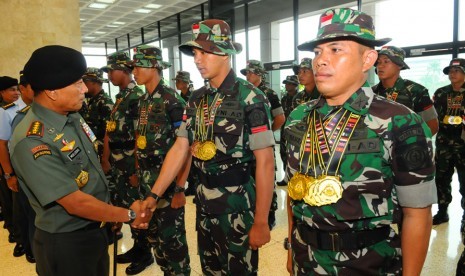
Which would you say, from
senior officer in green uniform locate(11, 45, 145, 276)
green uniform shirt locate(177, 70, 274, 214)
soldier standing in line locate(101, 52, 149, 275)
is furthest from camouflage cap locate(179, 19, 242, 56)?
soldier standing in line locate(101, 52, 149, 275)

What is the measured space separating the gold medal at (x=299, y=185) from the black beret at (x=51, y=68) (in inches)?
43.6

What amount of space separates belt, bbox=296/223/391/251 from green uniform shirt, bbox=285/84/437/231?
0.07 feet

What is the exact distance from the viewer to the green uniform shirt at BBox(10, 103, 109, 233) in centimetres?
137

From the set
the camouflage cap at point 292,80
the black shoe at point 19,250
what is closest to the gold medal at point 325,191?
the black shoe at point 19,250

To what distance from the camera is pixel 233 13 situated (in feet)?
29.2

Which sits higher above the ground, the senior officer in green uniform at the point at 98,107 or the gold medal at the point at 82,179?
the senior officer in green uniform at the point at 98,107

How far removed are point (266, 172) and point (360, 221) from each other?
2.04 ft

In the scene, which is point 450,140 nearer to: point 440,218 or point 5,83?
point 440,218

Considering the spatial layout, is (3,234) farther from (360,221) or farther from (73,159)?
(360,221)

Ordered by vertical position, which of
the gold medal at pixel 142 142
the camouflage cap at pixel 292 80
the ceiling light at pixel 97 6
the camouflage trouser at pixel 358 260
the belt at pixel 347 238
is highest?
the ceiling light at pixel 97 6

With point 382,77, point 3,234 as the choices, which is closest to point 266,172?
point 382,77

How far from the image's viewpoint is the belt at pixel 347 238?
3.78 ft

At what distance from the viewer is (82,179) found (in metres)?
1.52

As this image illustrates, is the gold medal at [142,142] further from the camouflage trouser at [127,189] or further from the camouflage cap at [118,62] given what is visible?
the camouflage cap at [118,62]
